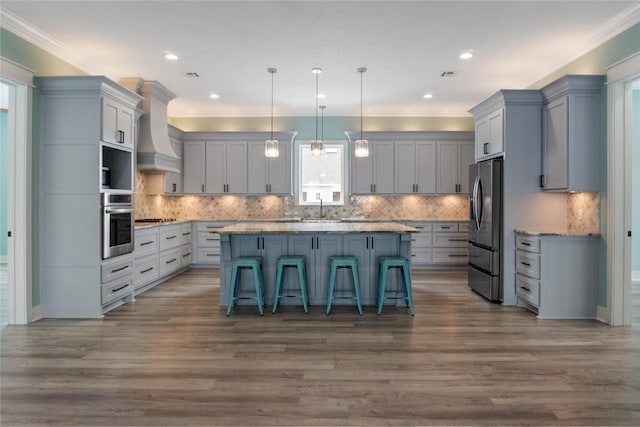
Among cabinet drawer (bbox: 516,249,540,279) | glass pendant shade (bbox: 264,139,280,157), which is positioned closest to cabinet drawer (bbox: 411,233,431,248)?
cabinet drawer (bbox: 516,249,540,279)

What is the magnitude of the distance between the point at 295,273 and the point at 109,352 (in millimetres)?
2060

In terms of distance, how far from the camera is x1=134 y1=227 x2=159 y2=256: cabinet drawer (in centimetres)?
508

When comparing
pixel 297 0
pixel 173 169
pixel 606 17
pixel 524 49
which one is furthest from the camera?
pixel 173 169

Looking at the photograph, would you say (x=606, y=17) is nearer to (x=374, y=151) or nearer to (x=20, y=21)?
(x=374, y=151)

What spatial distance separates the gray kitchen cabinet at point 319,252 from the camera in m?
4.61

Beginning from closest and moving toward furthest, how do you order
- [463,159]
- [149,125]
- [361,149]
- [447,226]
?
1. [361,149]
2. [149,125]
3. [447,226]
4. [463,159]

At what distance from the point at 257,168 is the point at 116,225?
3373 mm

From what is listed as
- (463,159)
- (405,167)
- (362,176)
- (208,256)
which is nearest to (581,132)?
(463,159)

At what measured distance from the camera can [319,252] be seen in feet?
15.1

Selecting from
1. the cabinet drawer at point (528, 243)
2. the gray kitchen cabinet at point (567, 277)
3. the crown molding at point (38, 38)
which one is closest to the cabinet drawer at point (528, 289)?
the gray kitchen cabinet at point (567, 277)

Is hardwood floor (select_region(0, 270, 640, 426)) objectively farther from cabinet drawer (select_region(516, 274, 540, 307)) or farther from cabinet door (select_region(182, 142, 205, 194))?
cabinet door (select_region(182, 142, 205, 194))

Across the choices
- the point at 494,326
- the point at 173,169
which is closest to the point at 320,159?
the point at 173,169

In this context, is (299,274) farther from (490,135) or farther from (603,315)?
(603,315)

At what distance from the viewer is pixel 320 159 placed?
25.4 ft
